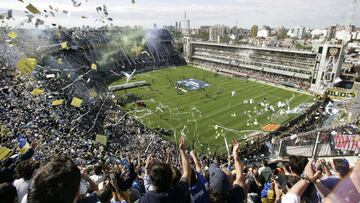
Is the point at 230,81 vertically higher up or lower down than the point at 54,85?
lower down

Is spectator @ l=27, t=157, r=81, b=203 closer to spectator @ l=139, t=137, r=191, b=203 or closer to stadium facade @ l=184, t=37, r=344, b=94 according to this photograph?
spectator @ l=139, t=137, r=191, b=203

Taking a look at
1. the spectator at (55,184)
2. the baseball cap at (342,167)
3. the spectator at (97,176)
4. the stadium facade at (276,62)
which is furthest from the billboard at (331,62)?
the spectator at (55,184)

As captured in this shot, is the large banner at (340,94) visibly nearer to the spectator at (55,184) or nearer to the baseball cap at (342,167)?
the baseball cap at (342,167)

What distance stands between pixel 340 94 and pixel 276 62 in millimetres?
23655

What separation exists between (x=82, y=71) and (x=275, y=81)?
38832mm

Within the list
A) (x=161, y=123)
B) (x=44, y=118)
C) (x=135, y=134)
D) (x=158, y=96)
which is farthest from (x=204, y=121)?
(x=44, y=118)

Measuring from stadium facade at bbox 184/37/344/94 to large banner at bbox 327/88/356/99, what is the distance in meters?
5.66

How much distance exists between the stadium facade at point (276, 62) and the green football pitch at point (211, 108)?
20.1 ft

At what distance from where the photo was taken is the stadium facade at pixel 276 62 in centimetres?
4934

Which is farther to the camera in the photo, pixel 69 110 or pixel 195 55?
pixel 195 55

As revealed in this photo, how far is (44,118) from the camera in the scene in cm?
2241

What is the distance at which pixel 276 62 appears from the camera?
209ft

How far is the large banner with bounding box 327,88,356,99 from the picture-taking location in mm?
40338

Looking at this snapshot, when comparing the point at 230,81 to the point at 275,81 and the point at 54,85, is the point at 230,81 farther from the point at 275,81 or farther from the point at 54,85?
the point at 54,85
